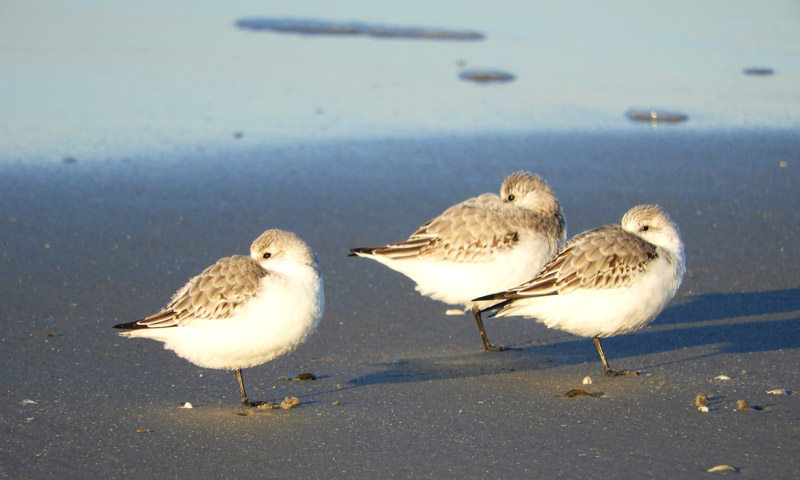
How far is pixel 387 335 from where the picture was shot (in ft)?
20.7

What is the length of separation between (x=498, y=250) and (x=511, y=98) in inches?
225

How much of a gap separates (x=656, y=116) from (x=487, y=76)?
2526 millimetres

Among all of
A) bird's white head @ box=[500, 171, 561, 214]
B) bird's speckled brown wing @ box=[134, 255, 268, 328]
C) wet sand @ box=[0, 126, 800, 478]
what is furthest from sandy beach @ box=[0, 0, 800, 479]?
bird's white head @ box=[500, 171, 561, 214]

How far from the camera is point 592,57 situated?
13453 millimetres

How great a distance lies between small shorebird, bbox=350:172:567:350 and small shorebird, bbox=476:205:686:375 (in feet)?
1.82

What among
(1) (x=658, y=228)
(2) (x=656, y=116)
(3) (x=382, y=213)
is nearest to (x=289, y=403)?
(1) (x=658, y=228)

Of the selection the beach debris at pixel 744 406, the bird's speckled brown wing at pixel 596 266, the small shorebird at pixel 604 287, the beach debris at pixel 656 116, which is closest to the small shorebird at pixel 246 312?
the small shorebird at pixel 604 287

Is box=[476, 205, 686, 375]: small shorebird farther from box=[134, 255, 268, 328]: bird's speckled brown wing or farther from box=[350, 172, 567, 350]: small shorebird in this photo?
box=[134, 255, 268, 328]: bird's speckled brown wing

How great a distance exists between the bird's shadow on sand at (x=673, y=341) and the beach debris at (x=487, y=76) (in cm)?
629

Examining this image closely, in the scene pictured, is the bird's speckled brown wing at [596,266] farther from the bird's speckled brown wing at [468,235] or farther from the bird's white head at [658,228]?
the bird's speckled brown wing at [468,235]

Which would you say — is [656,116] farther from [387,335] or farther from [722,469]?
[722,469]

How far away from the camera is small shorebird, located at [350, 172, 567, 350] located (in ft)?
21.4

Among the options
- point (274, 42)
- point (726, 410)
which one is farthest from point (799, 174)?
point (274, 42)

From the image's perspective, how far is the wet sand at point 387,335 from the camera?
454 centimetres
